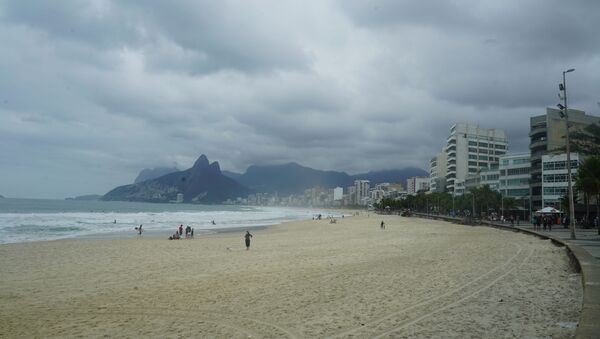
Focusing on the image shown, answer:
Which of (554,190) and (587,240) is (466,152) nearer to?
(554,190)

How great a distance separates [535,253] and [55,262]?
23.0m

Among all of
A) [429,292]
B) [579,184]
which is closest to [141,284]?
[429,292]

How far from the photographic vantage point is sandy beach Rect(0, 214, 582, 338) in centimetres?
839

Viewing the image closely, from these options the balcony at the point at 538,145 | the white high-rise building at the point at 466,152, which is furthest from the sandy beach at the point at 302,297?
the white high-rise building at the point at 466,152

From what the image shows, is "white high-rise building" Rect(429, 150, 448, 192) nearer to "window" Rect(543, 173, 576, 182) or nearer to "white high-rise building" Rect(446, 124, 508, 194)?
"white high-rise building" Rect(446, 124, 508, 194)

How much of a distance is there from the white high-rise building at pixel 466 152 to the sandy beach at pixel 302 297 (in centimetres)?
11296

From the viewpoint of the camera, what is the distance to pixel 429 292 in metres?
11.5

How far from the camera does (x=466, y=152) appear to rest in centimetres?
12825

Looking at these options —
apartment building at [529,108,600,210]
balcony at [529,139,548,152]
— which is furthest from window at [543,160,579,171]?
balcony at [529,139,548,152]

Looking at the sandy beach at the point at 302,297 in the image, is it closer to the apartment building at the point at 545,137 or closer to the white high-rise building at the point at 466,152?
the apartment building at the point at 545,137

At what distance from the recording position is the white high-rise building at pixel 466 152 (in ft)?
419

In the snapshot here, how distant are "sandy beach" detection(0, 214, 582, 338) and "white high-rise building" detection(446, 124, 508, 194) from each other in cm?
11296

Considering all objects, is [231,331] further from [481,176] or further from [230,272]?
[481,176]

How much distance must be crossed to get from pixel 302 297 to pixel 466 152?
12698 centimetres
